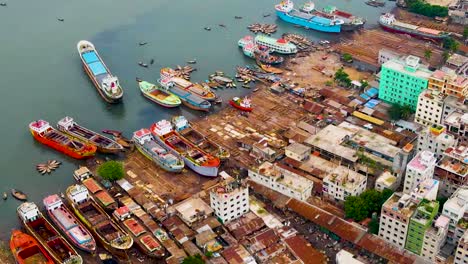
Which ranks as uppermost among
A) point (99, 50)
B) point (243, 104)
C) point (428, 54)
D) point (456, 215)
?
point (456, 215)

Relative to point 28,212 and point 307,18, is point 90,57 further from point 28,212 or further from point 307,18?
point 307,18

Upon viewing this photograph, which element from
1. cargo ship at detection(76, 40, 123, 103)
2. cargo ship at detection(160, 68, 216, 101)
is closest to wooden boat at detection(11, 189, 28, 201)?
cargo ship at detection(76, 40, 123, 103)

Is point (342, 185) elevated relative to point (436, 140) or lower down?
lower down

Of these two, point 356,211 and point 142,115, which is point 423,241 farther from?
point 142,115

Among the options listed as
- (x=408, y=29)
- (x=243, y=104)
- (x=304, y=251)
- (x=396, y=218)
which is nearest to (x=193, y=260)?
(x=304, y=251)

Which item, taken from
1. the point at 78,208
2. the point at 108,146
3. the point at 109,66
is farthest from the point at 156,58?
the point at 78,208

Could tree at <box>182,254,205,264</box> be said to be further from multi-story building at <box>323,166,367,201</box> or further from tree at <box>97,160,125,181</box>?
tree at <box>97,160,125,181</box>

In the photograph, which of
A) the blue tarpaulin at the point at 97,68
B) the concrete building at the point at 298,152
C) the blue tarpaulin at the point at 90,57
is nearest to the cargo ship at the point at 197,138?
the concrete building at the point at 298,152
